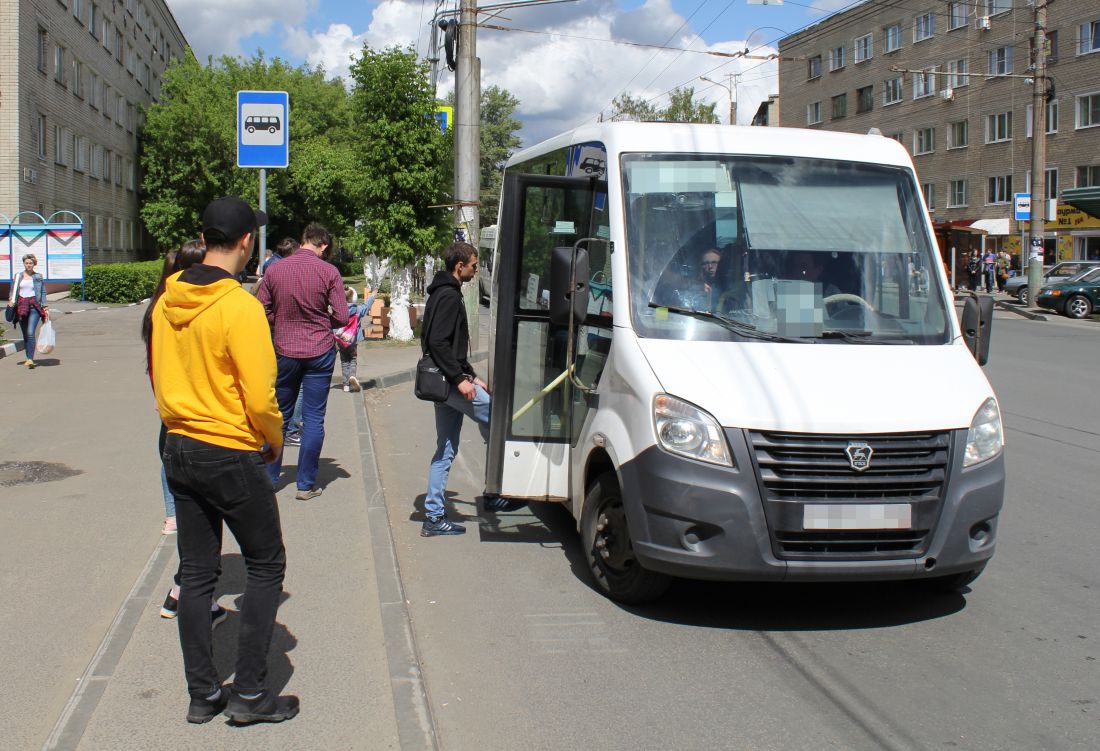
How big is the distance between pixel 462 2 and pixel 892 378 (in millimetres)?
11775

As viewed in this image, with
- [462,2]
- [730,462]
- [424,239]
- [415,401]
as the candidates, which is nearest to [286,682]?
[730,462]

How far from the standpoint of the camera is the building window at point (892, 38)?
5509 centimetres

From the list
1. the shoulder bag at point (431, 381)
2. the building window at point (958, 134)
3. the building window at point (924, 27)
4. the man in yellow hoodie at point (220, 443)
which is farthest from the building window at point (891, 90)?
the man in yellow hoodie at point (220, 443)

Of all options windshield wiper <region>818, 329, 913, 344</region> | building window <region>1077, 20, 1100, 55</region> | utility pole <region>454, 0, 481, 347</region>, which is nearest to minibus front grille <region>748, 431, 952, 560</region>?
windshield wiper <region>818, 329, 913, 344</region>

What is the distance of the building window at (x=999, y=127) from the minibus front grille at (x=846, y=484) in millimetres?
49505

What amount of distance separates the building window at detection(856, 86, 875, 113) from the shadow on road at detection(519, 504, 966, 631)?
56751mm

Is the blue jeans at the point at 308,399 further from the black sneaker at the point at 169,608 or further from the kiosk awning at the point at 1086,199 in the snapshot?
the kiosk awning at the point at 1086,199

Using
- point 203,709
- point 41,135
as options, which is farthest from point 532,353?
point 41,135

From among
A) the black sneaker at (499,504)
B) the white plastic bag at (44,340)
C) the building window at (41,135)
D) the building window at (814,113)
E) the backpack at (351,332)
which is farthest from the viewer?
the building window at (814,113)

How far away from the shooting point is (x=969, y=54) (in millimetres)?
50156

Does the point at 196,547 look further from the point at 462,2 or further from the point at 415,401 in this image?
the point at 462,2

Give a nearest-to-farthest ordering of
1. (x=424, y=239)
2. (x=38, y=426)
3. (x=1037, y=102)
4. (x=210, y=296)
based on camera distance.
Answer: (x=210, y=296)
(x=38, y=426)
(x=424, y=239)
(x=1037, y=102)

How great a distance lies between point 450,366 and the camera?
634cm

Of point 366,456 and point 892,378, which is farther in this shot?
point 366,456
